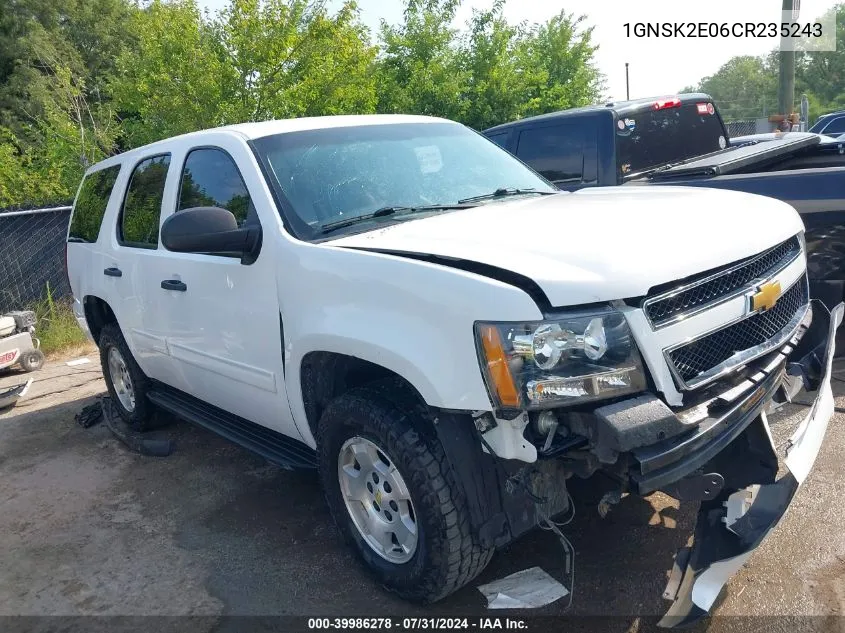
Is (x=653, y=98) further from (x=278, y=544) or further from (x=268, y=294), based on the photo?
(x=278, y=544)

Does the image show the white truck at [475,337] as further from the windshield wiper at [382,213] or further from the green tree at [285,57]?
the green tree at [285,57]

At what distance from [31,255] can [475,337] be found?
9.45 m

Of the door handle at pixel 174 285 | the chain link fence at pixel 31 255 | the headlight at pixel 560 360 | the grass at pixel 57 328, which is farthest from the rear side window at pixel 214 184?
the chain link fence at pixel 31 255

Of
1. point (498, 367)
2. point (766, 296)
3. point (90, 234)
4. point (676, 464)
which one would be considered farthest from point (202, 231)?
point (90, 234)

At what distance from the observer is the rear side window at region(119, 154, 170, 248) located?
184 inches

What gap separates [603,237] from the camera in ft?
9.29

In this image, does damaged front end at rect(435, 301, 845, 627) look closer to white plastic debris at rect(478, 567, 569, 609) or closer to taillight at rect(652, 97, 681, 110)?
white plastic debris at rect(478, 567, 569, 609)

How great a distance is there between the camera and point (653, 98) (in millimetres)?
6715

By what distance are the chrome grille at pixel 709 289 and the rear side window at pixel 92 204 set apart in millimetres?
4189

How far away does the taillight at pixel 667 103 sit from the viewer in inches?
259

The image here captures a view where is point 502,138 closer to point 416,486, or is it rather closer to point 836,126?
point 416,486

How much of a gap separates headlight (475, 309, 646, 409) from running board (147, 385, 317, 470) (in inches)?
57.3

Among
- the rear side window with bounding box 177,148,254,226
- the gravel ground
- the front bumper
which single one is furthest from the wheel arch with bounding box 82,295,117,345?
the front bumper

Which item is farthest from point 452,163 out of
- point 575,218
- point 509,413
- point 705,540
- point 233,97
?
point 233,97
